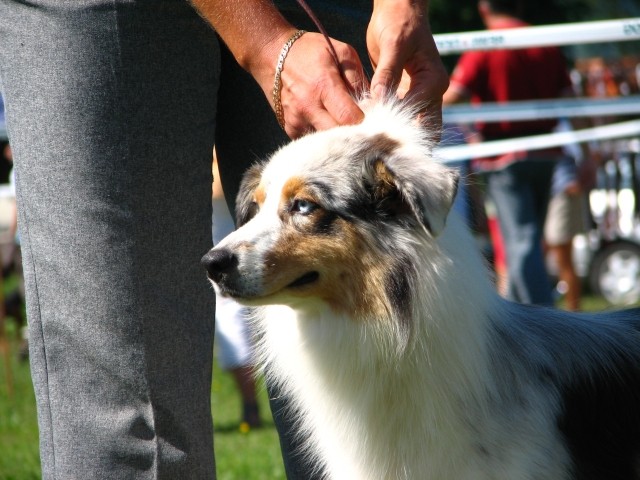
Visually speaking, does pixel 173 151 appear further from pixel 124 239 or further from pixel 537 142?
pixel 537 142

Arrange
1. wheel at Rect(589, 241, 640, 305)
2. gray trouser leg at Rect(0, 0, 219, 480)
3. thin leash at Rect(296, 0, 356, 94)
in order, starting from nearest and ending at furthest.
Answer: gray trouser leg at Rect(0, 0, 219, 480) < thin leash at Rect(296, 0, 356, 94) < wheel at Rect(589, 241, 640, 305)

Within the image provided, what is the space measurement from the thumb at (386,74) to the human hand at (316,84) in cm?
6

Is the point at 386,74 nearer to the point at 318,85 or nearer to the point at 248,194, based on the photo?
the point at 318,85

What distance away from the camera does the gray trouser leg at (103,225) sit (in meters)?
2.34

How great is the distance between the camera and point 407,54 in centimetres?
255

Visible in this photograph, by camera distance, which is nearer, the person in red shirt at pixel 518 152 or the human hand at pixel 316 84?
the human hand at pixel 316 84

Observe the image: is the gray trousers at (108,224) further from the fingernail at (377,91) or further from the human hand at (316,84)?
the fingernail at (377,91)

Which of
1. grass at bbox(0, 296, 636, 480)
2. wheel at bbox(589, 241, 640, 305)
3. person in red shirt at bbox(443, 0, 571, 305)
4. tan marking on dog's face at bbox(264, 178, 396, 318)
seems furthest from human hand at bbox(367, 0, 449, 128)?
wheel at bbox(589, 241, 640, 305)

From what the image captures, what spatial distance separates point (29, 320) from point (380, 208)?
1.00m

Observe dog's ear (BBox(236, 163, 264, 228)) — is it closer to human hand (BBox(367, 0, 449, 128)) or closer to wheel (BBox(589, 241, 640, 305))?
human hand (BBox(367, 0, 449, 128))

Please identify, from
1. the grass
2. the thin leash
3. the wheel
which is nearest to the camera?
the thin leash

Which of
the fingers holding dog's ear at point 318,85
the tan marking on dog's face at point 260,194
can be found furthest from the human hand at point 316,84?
the tan marking on dog's face at point 260,194

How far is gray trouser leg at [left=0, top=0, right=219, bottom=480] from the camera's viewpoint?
234 cm

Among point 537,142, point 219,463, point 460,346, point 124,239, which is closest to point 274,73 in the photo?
point 124,239
